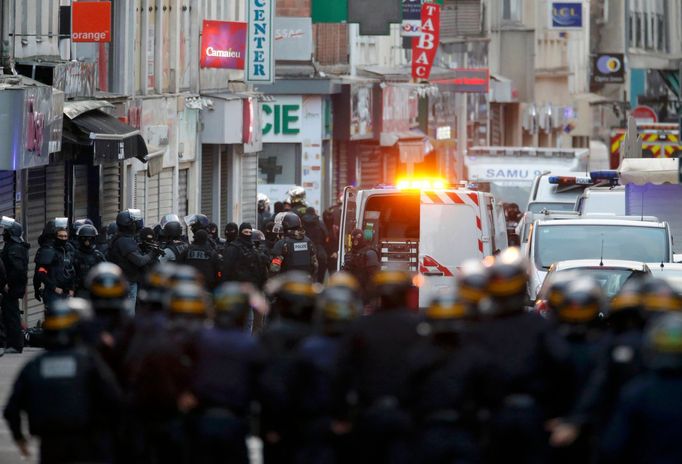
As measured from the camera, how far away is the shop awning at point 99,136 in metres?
25.2

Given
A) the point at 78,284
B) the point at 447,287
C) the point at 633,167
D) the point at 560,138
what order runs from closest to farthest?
the point at 78,284, the point at 447,287, the point at 633,167, the point at 560,138

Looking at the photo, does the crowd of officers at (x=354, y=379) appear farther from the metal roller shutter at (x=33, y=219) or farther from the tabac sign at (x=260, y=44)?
the tabac sign at (x=260, y=44)

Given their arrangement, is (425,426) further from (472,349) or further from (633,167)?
(633,167)

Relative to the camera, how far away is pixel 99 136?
25.2 metres

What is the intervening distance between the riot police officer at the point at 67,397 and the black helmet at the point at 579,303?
2.49 m

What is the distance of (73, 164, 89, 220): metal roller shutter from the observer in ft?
90.8

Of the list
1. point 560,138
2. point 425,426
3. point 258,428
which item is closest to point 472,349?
point 425,426

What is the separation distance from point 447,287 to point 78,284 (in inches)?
186

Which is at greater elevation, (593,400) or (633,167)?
(633,167)

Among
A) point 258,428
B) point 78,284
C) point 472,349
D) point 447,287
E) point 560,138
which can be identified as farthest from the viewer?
point 560,138

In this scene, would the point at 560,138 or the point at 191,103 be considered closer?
the point at 191,103

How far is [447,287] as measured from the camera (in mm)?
24406

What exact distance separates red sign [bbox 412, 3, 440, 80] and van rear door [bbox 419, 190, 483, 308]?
2229 centimetres

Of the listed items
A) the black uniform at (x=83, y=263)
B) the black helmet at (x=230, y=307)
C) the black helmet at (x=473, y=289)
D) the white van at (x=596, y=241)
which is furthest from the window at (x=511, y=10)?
the black helmet at (x=230, y=307)
